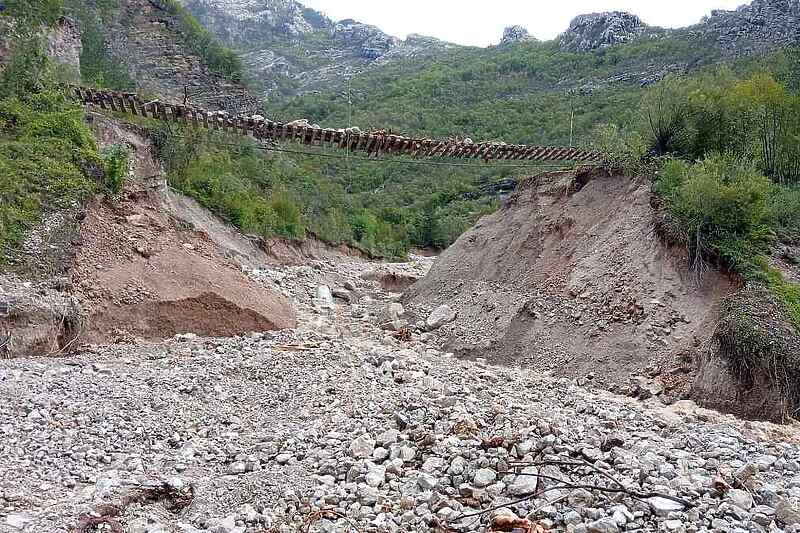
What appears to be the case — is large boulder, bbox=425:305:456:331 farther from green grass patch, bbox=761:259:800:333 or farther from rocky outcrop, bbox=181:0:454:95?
rocky outcrop, bbox=181:0:454:95

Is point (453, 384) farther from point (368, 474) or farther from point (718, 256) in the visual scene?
point (718, 256)

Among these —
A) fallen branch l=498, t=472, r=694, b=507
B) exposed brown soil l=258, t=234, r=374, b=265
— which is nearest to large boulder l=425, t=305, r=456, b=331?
exposed brown soil l=258, t=234, r=374, b=265

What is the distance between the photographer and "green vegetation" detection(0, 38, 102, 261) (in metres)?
9.86

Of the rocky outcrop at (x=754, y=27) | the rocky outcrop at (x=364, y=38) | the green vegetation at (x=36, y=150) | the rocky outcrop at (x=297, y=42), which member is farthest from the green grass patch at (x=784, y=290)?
the rocky outcrop at (x=364, y=38)

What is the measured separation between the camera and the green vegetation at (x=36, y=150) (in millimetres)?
9859

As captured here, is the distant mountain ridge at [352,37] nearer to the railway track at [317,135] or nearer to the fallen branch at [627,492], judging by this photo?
the railway track at [317,135]

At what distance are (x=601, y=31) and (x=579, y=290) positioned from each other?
171 feet

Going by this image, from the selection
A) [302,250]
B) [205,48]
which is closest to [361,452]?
[302,250]

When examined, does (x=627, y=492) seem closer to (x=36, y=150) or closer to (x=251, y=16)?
(x=36, y=150)

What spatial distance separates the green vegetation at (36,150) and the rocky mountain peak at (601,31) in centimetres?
4969

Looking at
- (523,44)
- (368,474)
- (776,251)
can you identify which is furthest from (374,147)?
(523,44)

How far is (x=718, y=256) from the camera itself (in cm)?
926

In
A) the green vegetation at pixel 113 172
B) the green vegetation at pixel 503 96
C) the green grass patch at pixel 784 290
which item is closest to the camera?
the green grass patch at pixel 784 290

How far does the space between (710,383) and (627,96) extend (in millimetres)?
33333
